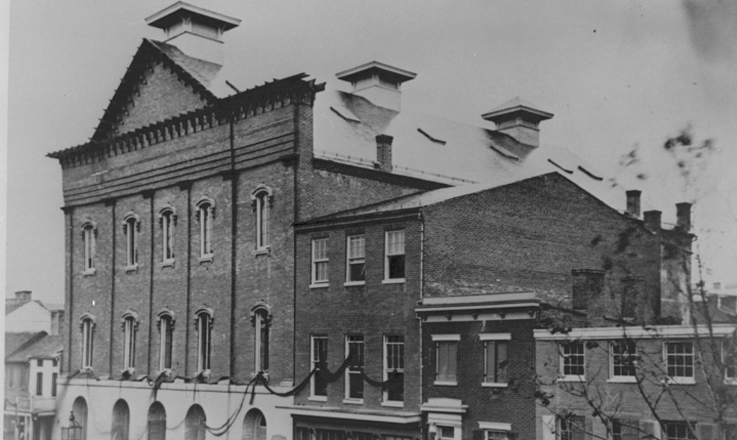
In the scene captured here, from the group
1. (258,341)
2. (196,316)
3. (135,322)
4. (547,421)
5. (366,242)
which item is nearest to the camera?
(547,421)

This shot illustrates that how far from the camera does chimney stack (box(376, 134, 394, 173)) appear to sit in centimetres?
1783

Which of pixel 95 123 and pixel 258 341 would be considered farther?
pixel 95 123

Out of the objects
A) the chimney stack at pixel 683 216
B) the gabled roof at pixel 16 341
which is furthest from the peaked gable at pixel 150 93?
the chimney stack at pixel 683 216

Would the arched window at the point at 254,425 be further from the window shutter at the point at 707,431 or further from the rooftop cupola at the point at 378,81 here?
the window shutter at the point at 707,431

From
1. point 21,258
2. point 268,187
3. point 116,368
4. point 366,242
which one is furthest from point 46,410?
point 366,242

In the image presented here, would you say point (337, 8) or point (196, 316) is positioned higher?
point (337, 8)

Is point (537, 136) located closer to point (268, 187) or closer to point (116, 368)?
point (268, 187)

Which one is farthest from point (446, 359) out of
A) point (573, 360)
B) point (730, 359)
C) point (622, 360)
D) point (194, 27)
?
point (194, 27)

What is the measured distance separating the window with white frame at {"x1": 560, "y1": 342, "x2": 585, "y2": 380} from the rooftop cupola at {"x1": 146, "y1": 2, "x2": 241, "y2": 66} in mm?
8639

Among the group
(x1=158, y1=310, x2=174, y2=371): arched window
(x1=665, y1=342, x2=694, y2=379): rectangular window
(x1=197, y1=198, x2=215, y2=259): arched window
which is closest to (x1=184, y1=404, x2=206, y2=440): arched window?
(x1=158, y1=310, x2=174, y2=371): arched window

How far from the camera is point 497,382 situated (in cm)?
1406

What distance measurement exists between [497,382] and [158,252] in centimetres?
997

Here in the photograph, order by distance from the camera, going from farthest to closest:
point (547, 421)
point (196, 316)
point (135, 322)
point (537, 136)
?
point (135, 322)
point (196, 316)
point (537, 136)
point (547, 421)

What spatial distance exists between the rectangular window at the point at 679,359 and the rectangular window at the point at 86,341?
49.4 feet
